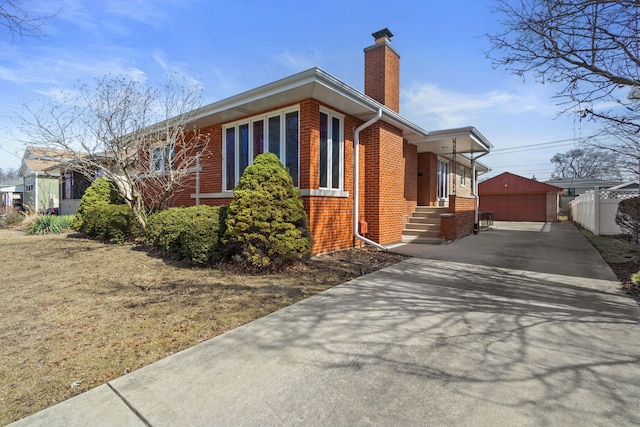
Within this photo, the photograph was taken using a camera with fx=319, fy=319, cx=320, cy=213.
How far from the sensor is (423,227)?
10750 millimetres

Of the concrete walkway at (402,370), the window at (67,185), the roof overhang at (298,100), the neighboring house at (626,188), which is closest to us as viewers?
the concrete walkway at (402,370)

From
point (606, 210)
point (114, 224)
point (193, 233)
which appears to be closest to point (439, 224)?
point (193, 233)

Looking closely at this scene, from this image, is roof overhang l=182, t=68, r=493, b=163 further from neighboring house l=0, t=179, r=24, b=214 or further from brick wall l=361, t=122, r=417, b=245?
neighboring house l=0, t=179, r=24, b=214

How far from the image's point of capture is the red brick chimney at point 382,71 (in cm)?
931

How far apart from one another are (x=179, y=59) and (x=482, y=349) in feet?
32.2

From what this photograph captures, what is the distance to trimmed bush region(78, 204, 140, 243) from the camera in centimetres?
898

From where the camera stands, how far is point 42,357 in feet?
9.14

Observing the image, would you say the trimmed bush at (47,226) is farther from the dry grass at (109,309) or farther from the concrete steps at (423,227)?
the concrete steps at (423,227)

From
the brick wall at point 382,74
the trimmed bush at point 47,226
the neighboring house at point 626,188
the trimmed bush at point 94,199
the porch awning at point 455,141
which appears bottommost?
the trimmed bush at point 47,226

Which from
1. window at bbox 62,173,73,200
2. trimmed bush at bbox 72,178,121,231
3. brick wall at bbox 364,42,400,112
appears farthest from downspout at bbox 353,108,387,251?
→ window at bbox 62,173,73,200

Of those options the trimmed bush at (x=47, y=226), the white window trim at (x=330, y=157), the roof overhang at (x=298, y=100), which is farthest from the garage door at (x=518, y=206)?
the trimmed bush at (x=47, y=226)

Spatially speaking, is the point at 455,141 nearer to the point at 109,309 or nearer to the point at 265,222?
the point at 265,222

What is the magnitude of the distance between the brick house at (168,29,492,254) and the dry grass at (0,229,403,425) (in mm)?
1431

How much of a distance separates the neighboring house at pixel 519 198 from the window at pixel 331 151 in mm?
23562
